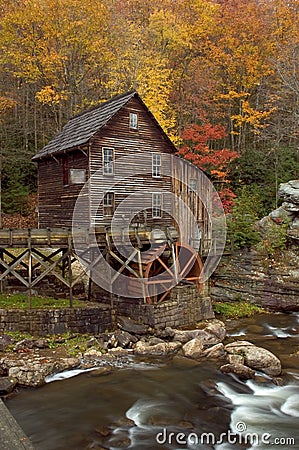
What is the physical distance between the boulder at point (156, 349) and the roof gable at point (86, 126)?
984cm

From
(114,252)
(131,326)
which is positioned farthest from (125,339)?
(114,252)

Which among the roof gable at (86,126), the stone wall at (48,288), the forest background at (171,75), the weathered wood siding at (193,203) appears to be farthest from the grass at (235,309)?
the roof gable at (86,126)

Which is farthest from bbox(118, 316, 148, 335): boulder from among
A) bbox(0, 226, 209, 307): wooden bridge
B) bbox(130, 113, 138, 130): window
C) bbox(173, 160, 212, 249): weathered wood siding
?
bbox(130, 113, 138, 130): window

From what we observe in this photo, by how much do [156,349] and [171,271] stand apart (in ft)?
12.3

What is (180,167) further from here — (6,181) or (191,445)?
(6,181)

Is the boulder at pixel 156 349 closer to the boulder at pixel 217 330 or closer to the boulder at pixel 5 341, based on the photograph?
the boulder at pixel 217 330

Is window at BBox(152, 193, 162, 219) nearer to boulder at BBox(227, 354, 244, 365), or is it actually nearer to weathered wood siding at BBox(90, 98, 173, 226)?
weathered wood siding at BBox(90, 98, 173, 226)

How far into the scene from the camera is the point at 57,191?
2080 cm

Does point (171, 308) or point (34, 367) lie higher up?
point (171, 308)

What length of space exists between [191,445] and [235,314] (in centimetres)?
1008

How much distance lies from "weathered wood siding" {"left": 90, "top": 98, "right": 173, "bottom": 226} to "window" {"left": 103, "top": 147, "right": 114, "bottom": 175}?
20cm

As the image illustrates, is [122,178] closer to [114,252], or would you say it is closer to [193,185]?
[193,185]

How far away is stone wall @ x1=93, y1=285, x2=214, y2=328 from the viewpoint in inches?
533

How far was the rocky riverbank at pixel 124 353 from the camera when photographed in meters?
9.76
